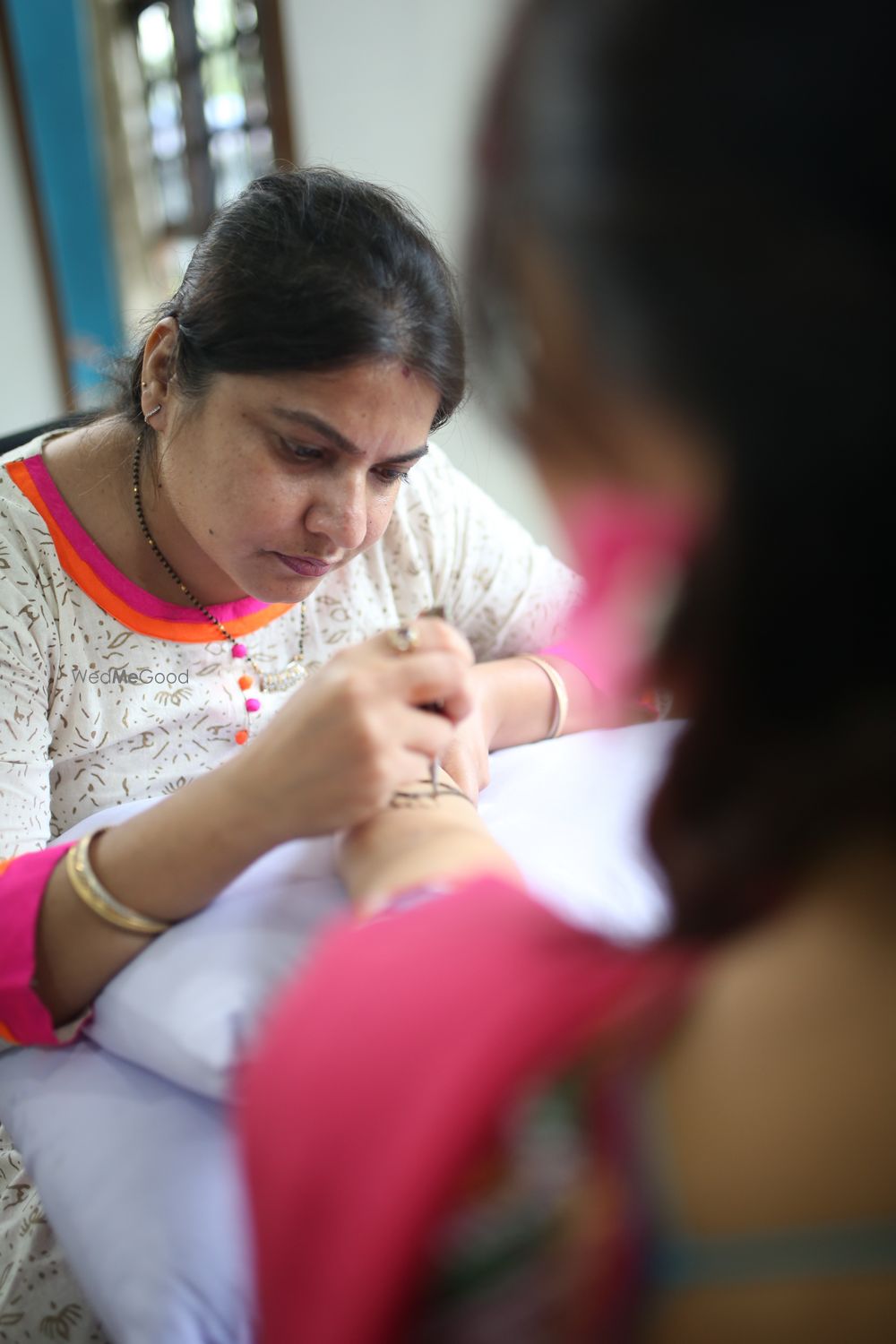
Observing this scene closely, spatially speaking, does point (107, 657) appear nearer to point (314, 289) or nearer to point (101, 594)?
point (101, 594)

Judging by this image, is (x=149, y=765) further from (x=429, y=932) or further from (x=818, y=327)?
(x=818, y=327)

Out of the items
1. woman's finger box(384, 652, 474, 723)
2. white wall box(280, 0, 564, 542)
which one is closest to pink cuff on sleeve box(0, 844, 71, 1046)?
woman's finger box(384, 652, 474, 723)

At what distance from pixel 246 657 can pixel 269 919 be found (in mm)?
507

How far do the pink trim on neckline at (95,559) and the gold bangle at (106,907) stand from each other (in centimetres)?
40

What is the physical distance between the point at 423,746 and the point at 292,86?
2735mm

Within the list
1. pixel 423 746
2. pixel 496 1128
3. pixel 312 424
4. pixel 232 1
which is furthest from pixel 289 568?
pixel 232 1

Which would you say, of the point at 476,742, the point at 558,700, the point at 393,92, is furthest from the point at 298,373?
the point at 393,92

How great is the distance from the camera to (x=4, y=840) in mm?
952

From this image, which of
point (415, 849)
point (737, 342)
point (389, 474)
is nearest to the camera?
point (737, 342)

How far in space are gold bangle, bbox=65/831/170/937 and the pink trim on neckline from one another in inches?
15.9

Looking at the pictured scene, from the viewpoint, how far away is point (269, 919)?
776 millimetres

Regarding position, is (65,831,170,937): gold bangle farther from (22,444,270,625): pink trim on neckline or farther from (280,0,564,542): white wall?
(280,0,564,542): white wall

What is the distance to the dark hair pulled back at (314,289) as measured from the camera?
97 cm

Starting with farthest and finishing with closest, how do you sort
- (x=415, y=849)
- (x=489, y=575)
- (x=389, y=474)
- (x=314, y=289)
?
(x=489, y=575), (x=389, y=474), (x=314, y=289), (x=415, y=849)
